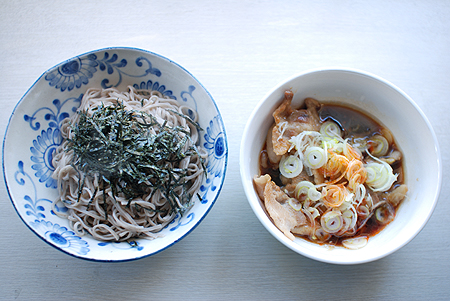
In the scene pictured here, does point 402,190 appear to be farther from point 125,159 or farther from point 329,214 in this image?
point 125,159

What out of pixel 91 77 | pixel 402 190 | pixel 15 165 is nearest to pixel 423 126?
pixel 402 190

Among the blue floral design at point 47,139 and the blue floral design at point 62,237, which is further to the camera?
the blue floral design at point 47,139

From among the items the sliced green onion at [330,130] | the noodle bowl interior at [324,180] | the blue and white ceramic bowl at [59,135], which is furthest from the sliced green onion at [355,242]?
the blue and white ceramic bowl at [59,135]

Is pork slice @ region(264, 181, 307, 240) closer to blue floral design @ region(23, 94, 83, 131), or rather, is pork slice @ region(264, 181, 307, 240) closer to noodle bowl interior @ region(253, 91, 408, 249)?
noodle bowl interior @ region(253, 91, 408, 249)

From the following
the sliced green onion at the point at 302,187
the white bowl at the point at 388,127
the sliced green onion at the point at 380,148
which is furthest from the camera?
the sliced green onion at the point at 380,148

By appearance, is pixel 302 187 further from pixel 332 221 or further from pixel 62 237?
pixel 62 237

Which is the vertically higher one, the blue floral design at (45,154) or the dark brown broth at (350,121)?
the dark brown broth at (350,121)

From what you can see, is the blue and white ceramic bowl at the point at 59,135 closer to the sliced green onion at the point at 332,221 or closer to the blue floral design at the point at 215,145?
the blue floral design at the point at 215,145
